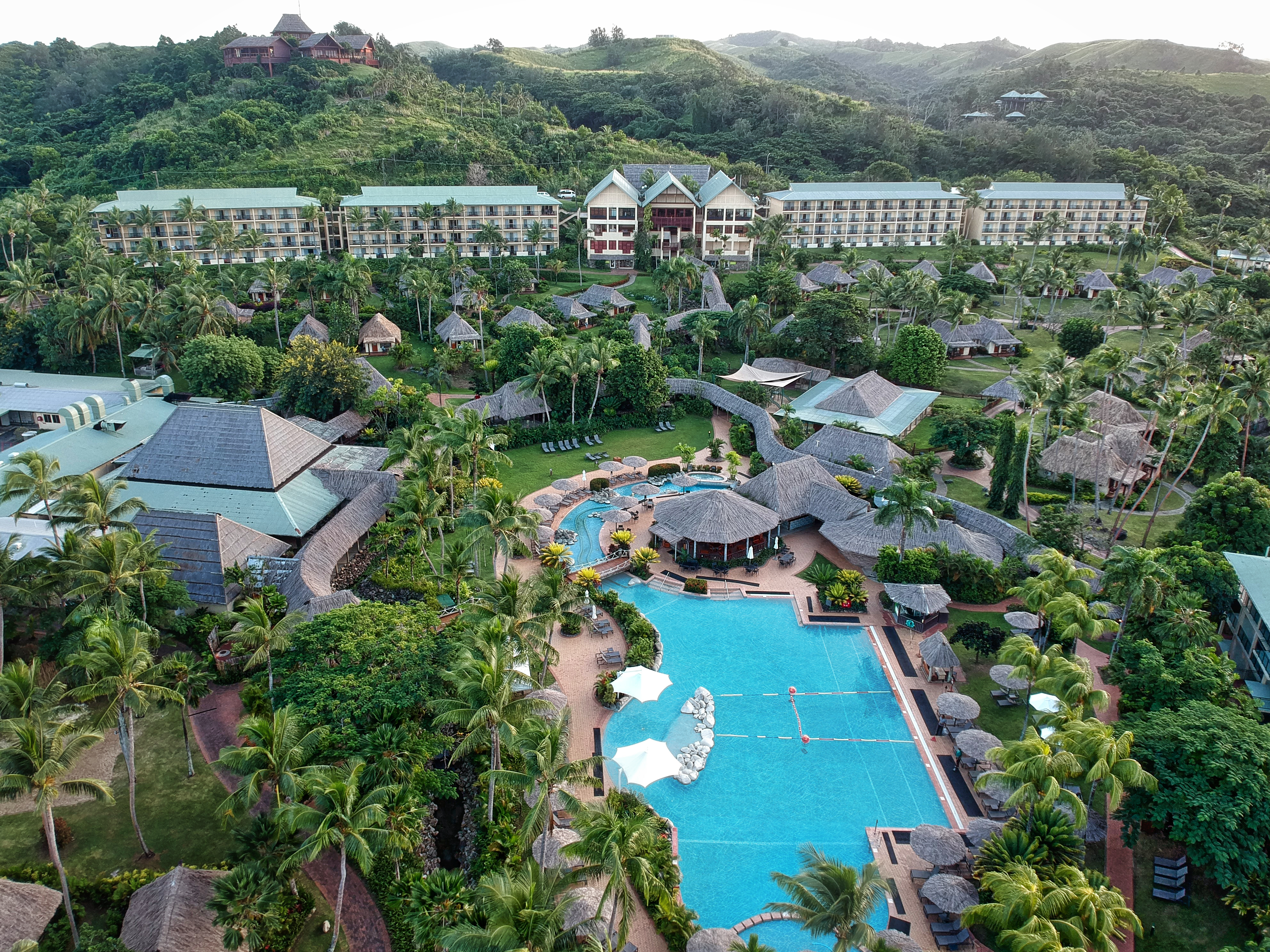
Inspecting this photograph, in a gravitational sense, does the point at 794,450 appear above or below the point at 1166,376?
below

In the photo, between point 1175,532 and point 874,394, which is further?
point 874,394

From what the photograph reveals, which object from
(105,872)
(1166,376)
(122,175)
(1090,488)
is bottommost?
(105,872)

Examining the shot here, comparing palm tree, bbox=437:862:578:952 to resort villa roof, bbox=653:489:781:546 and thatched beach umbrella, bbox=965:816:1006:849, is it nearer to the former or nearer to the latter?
thatched beach umbrella, bbox=965:816:1006:849

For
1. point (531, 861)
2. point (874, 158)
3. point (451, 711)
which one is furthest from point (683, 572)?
point (874, 158)

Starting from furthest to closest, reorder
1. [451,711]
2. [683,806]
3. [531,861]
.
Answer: [683,806]
[451,711]
[531,861]

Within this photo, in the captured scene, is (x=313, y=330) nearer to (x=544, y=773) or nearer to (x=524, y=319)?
(x=524, y=319)

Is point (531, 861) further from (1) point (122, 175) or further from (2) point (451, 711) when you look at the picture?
(1) point (122, 175)

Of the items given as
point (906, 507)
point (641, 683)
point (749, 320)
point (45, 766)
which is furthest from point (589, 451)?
point (45, 766)
